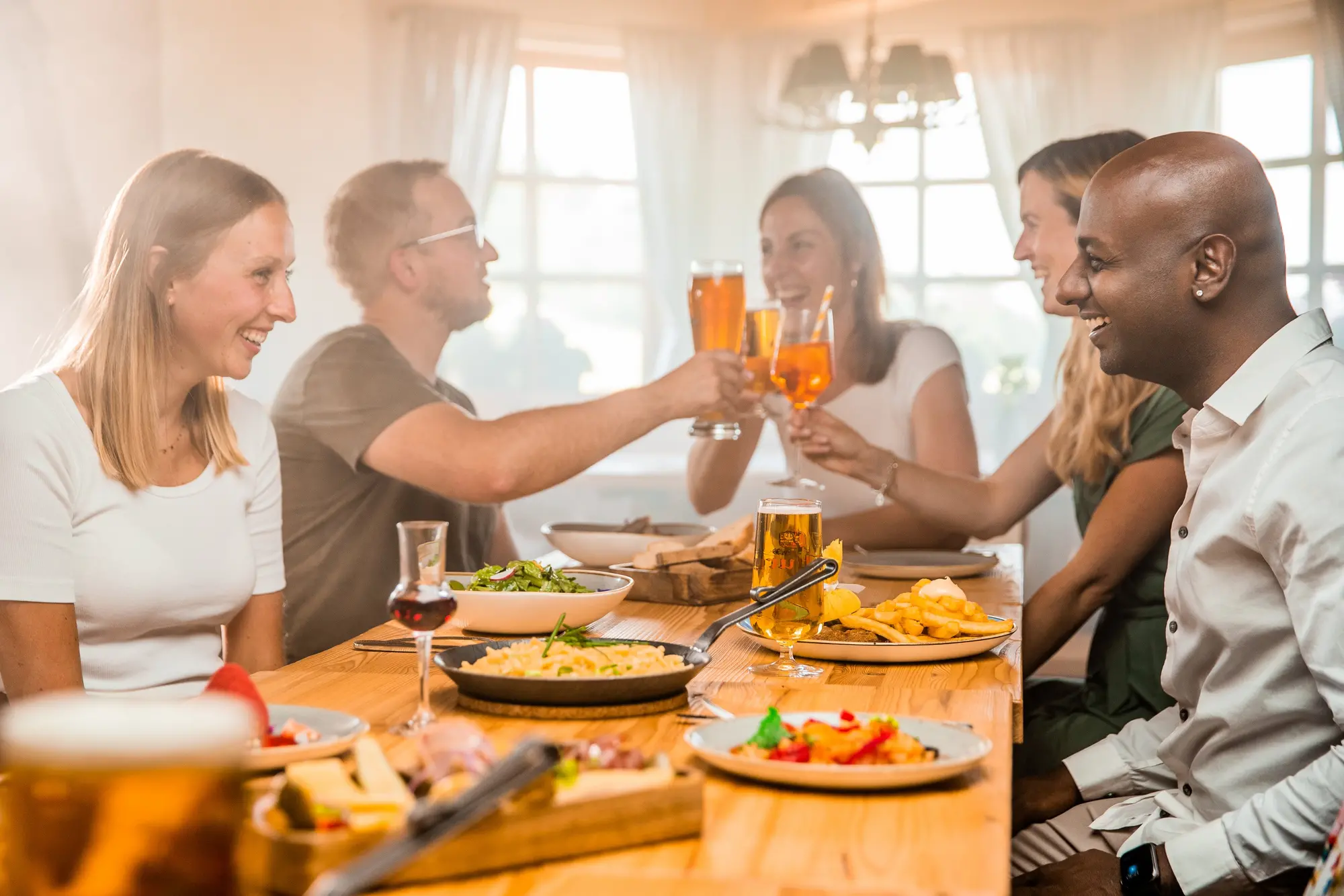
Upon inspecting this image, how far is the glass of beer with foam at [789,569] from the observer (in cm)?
154

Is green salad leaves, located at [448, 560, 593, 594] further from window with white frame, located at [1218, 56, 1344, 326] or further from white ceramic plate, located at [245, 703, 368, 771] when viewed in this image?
window with white frame, located at [1218, 56, 1344, 326]

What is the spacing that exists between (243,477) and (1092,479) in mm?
1526

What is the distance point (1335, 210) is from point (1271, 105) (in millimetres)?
516

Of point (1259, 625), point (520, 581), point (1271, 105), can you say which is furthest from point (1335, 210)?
point (520, 581)

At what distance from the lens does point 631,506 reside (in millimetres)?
5938

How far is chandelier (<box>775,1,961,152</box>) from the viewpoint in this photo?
5418mm

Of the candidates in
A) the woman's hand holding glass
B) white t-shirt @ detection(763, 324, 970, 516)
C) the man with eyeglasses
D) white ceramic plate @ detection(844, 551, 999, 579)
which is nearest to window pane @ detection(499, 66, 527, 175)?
white t-shirt @ detection(763, 324, 970, 516)

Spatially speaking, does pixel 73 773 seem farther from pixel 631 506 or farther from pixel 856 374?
pixel 631 506

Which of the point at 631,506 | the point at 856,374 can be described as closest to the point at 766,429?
the point at 631,506

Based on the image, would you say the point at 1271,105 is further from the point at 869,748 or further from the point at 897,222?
the point at 869,748

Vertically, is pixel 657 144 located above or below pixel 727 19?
below

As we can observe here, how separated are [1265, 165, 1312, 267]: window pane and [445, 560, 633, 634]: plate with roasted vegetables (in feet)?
15.1

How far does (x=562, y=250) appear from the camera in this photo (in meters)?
6.05

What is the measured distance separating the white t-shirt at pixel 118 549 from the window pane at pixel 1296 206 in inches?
187
